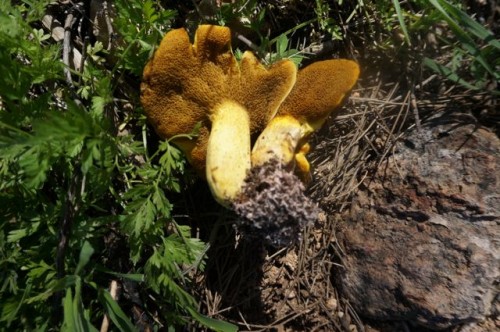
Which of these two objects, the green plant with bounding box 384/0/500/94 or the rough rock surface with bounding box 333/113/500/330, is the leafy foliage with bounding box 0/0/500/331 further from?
the rough rock surface with bounding box 333/113/500/330

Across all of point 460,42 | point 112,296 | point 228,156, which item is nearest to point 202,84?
point 228,156

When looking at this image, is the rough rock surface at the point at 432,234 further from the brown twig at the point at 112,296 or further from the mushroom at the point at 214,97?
the brown twig at the point at 112,296

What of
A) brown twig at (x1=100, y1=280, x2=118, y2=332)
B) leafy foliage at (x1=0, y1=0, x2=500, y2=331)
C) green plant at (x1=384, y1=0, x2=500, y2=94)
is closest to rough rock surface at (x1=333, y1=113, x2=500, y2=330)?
green plant at (x1=384, y1=0, x2=500, y2=94)

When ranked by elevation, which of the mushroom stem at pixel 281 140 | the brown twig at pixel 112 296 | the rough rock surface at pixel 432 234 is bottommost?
Answer: the brown twig at pixel 112 296

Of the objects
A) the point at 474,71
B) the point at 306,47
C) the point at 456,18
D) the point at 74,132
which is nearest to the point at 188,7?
the point at 306,47

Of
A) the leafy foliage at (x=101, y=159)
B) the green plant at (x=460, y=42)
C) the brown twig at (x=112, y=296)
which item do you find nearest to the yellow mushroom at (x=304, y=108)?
the leafy foliage at (x=101, y=159)

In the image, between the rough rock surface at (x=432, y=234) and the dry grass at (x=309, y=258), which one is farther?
the dry grass at (x=309, y=258)

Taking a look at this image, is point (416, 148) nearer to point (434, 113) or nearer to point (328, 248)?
point (434, 113)
